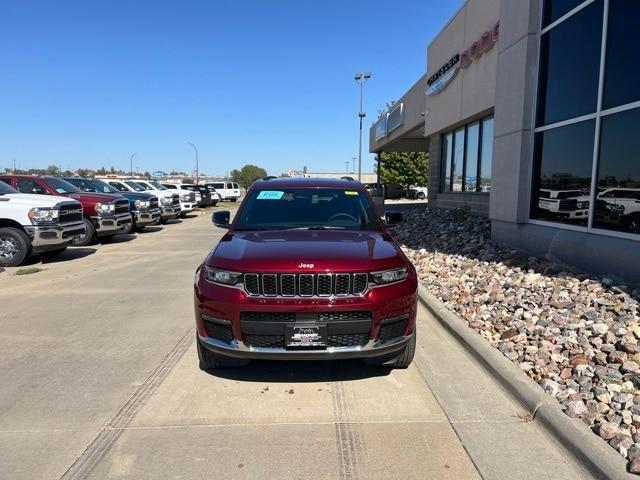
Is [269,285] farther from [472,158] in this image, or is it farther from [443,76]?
[443,76]

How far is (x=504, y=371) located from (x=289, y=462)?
211cm

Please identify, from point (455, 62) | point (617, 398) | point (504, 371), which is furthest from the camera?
point (455, 62)

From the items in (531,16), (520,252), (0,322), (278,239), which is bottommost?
(0,322)

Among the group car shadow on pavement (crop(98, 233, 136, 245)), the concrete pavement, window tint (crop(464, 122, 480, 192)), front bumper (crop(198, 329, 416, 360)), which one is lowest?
car shadow on pavement (crop(98, 233, 136, 245))

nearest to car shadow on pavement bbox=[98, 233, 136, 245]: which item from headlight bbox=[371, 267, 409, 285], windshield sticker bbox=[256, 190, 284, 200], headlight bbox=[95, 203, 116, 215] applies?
headlight bbox=[95, 203, 116, 215]

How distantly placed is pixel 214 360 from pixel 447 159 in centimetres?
1521

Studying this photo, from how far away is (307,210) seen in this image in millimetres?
5203

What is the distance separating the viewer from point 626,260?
5809 mm

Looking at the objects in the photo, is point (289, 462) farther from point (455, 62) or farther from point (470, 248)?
point (455, 62)

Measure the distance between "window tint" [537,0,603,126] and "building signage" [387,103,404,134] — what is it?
646 inches

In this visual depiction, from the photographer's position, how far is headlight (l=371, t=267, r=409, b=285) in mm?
3834

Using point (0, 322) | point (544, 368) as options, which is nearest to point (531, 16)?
point (544, 368)

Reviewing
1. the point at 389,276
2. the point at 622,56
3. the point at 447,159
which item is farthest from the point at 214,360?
the point at 447,159

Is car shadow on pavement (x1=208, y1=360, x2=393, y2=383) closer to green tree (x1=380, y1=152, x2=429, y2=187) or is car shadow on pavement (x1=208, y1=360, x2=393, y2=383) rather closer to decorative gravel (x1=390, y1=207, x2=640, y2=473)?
decorative gravel (x1=390, y1=207, x2=640, y2=473)
